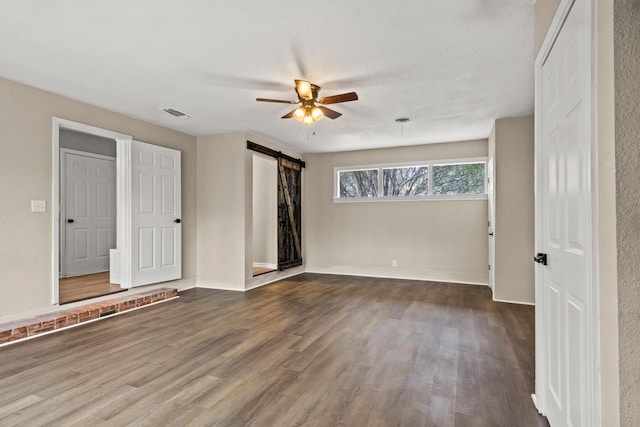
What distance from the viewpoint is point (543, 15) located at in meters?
1.98

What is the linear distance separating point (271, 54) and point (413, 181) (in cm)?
428

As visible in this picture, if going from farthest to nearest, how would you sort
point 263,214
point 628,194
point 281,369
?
point 263,214 → point 281,369 → point 628,194

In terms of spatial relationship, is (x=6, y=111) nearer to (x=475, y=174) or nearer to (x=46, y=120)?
(x=46, y=120)

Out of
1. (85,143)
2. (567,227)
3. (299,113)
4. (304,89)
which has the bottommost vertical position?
(567,227)

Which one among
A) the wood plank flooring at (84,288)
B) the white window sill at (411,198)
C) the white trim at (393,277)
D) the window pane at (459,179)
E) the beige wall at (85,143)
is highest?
the beige wall at (85,143)

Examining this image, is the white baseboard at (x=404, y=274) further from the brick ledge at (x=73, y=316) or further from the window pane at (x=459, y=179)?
the brick ledge at (x=73, y=316)

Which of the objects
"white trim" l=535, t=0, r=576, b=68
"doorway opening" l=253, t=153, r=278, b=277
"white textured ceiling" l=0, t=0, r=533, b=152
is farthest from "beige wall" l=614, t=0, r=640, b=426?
"doorway opening" l=253, t=153, r=278, b=277

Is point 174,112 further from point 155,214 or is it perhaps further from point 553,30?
point 553,30

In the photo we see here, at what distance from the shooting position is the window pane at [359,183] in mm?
6781

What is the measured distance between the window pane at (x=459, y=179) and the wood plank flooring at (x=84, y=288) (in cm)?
542

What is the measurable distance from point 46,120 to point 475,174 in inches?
245

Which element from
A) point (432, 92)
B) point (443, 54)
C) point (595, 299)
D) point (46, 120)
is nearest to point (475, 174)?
point (432, 92)

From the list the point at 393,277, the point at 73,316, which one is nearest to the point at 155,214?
the point at 73,316

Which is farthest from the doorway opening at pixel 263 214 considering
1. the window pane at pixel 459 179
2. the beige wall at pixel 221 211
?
A: the window pane at pixel 459 179
